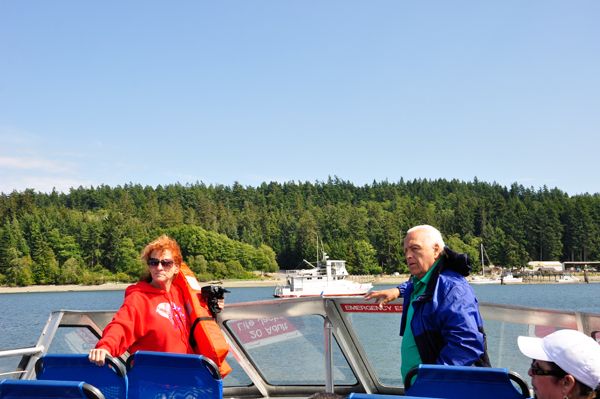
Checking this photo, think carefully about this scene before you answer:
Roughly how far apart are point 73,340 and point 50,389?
2.72 metres

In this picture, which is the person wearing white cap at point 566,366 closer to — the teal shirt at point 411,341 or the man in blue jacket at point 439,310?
the man in blue jacket at point 439,310

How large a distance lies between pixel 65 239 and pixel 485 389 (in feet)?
385

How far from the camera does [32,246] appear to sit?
105500mm

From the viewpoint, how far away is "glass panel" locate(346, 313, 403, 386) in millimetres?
4395

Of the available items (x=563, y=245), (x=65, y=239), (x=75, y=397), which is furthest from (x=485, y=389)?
(x=563, y=245)

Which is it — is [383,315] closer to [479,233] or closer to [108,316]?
Result: [108,316]

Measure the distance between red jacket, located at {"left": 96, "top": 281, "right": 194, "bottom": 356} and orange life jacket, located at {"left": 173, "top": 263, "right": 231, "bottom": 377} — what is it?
6 cm

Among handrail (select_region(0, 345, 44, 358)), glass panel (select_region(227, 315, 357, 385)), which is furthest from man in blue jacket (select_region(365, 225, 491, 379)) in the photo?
handrail (select_region(0, 345, 44, 358))

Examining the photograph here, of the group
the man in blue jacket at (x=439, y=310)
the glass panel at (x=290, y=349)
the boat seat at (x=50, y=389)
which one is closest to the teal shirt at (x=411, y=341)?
the man in blue jacket at (x=439, y=310)

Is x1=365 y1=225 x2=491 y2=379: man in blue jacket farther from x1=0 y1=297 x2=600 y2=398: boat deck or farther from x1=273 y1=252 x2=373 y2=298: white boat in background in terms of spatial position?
x1=273 y1=252 x2=373 y2=298: white boat in background

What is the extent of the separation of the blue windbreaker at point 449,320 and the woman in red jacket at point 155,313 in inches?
58.2

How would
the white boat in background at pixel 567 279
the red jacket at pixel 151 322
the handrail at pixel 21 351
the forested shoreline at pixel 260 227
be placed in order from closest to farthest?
the red jacket at pixel 151 322 < the handrail at pixel 21 351 < the white boat in background at pixel 567 279 < the forested shoreline at pixel 260 227

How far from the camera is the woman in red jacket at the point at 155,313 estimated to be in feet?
10.0

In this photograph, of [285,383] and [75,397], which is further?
[285,383]
